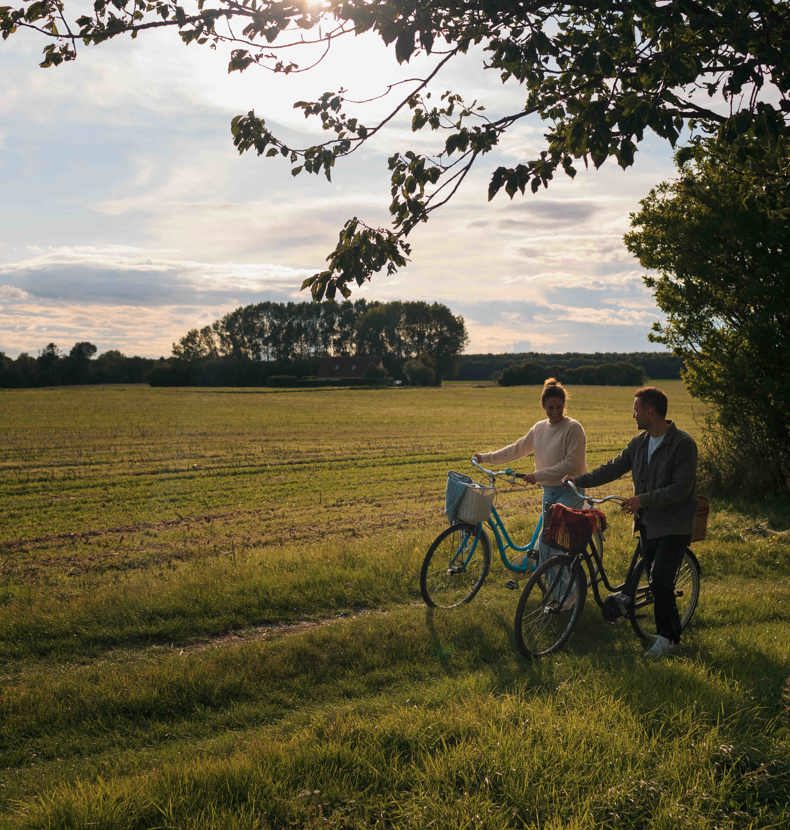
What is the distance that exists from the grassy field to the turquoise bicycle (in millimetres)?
314

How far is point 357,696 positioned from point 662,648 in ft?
7.93

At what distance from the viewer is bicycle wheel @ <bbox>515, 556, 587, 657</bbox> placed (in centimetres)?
609

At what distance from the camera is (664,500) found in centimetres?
594

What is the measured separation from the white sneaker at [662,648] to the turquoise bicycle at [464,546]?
1.15m

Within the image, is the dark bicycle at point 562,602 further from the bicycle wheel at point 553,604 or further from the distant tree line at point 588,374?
the distant tree line at point 588,374

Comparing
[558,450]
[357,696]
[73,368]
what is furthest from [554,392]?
[73,368]

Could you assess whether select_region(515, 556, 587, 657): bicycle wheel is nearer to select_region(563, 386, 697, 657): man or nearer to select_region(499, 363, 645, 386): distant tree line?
select_region(563, 386, 697, 657): man

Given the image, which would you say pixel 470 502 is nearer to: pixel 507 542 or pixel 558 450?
pixel 507 542

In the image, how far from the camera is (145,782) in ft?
12.4

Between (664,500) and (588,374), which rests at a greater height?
(588,374)

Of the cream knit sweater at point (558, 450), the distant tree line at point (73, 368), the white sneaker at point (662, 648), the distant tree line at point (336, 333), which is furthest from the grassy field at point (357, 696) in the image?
the distant tree line at point (336, 333)

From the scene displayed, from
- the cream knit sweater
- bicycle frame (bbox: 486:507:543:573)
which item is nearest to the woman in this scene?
the cream knit sweater

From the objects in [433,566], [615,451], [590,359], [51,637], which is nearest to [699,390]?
[433,566]

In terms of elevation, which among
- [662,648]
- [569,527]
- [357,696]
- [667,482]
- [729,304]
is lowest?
[357,696]
